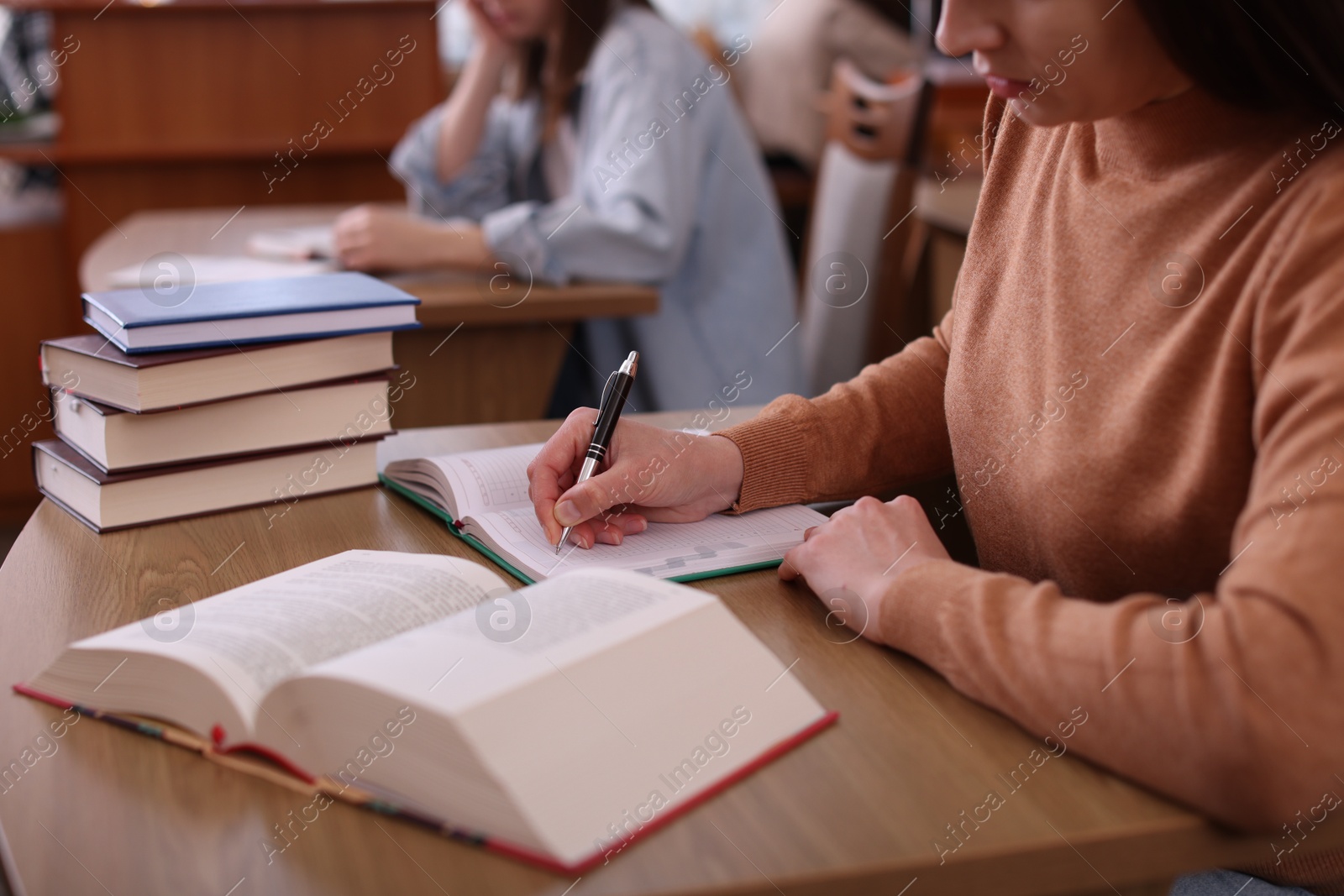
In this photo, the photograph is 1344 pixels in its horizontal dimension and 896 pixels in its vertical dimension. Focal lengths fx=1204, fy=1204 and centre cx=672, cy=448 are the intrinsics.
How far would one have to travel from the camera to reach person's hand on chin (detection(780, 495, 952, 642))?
2.58ft

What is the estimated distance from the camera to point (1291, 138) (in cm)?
73

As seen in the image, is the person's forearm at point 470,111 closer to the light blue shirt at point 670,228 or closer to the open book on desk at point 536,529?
the light blue shirt at point 670,228

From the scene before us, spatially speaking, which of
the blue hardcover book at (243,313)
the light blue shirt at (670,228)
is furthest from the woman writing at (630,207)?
the blue hardcover book at (243,313)

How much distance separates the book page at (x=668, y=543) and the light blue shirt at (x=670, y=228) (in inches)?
36.7

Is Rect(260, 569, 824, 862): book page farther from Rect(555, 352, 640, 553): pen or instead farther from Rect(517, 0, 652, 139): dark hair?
Rect(517, 0, 652, 139): dark hair

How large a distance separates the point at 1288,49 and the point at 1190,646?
336 mm

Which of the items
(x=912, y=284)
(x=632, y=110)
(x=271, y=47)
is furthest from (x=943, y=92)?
(x=632, y=110)

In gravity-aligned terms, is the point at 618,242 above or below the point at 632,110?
below

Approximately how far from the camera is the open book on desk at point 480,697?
22.5 inches

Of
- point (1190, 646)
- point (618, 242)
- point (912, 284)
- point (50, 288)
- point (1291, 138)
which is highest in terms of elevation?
point (1291, 138)

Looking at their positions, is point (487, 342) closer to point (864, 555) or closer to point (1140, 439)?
point (864, 555)

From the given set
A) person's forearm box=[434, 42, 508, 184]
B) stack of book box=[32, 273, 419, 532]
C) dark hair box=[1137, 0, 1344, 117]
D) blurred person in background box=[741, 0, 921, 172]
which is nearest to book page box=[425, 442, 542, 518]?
stack of book box=[32, 273, 419, 532]

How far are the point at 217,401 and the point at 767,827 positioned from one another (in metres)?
0.63

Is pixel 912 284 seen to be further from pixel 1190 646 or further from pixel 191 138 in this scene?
pixel 1190 646
